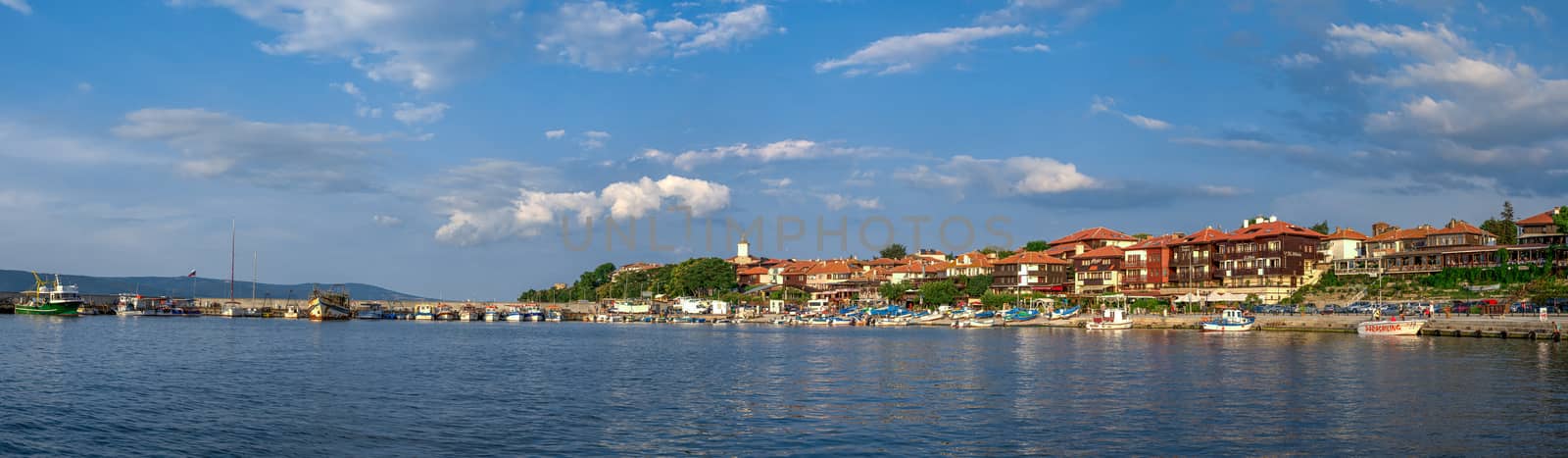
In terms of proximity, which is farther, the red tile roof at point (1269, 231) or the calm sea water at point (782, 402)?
the red tile roof at point (1269, 231)

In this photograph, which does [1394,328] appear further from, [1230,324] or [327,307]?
[327,307]

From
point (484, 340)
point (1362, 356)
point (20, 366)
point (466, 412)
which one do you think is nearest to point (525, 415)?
point (466, 412)

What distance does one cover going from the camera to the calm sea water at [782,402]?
23344mm

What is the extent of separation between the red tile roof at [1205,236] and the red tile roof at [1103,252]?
7636mm

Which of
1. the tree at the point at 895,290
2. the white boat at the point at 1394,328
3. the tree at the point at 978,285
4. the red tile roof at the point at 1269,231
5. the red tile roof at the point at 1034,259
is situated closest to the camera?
the white boat at the point at 1394,328

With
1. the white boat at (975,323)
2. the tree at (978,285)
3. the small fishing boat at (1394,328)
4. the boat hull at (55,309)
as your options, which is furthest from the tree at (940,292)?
the boat hull at (55,309)

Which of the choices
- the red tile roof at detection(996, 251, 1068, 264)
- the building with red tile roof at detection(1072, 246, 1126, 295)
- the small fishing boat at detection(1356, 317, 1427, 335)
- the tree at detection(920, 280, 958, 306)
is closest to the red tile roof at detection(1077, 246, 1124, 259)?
the building with red tile roof at detection(1072, 246, 1126, 295)

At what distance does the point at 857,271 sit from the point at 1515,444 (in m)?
136

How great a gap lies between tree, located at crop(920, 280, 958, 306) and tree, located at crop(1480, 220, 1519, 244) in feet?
175

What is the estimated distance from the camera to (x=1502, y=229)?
103 m

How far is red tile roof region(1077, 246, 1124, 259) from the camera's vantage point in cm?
12044

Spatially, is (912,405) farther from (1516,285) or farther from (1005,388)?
(1516,285)

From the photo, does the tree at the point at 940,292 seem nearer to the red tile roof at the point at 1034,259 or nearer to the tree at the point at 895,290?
the tree at the point at 895,290

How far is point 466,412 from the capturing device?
2839cm
